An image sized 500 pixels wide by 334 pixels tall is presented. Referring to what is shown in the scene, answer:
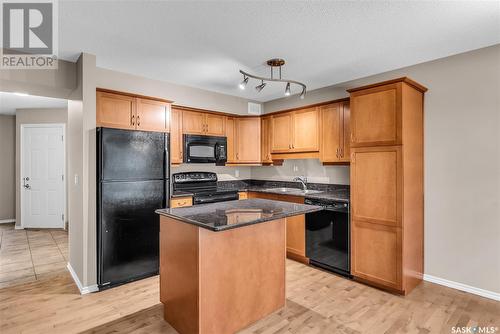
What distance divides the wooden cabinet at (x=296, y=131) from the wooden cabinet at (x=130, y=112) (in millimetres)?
1918

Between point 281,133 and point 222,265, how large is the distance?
3051 millimetres

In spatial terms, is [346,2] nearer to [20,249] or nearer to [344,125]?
[344,125]

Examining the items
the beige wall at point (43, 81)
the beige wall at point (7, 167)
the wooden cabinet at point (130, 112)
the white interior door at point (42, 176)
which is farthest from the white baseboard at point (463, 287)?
the beige wall at point (7, 167)

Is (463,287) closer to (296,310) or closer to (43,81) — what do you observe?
(296,310)

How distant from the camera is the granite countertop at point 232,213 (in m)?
1.97

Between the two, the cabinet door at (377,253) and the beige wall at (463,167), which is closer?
the beige wall at (463,167)

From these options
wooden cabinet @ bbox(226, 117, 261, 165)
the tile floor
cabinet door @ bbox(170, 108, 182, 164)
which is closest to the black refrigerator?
cabinet door @ bbox(170, 108, 182, 164)

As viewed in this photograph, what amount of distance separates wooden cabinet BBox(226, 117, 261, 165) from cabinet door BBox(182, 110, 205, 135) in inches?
25.7

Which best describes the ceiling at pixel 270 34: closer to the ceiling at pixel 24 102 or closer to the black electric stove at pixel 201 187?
the black electric stove at pixel 201 187

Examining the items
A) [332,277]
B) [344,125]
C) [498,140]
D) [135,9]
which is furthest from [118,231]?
[498,140]

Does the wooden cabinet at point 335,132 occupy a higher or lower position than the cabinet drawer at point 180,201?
higher

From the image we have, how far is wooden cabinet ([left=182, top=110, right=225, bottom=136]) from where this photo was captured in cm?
441

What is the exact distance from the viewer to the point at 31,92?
10.7 ft

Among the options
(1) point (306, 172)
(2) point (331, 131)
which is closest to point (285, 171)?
(1) point (306, 172)
